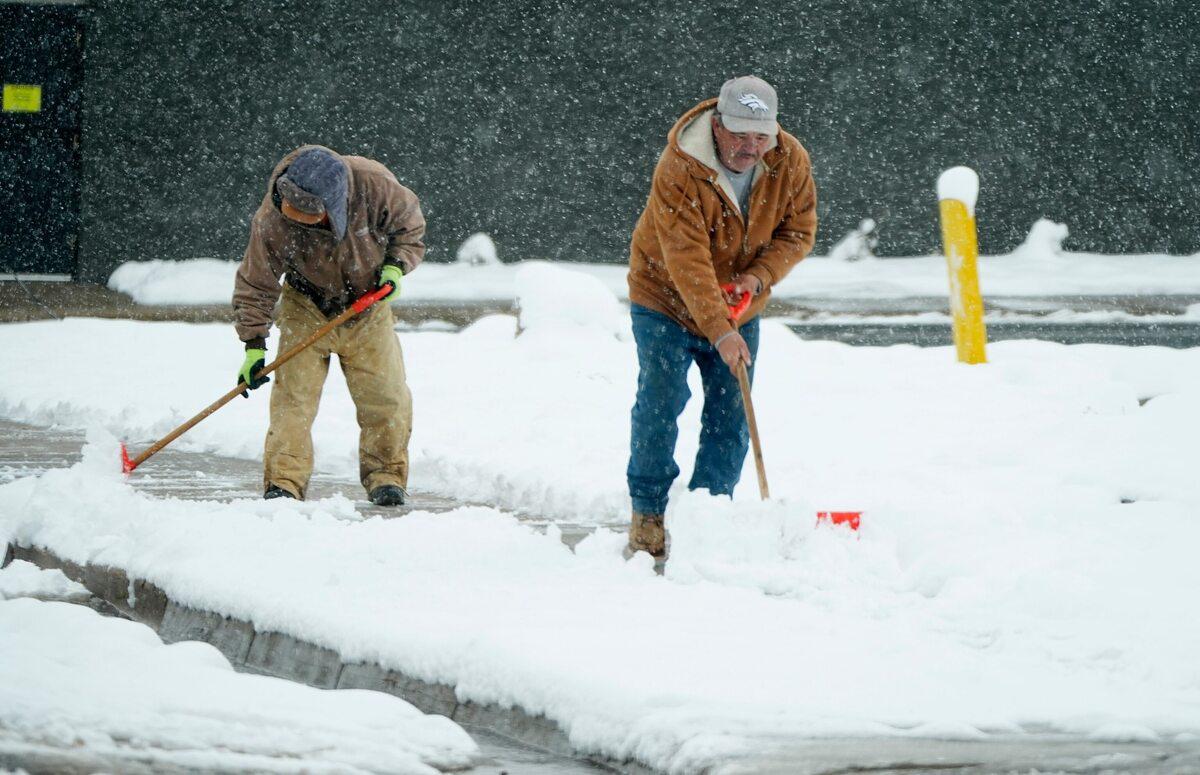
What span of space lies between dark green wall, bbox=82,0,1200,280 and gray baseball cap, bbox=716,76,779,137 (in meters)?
10.2

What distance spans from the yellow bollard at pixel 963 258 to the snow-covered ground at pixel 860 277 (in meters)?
5.77

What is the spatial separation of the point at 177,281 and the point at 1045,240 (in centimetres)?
850

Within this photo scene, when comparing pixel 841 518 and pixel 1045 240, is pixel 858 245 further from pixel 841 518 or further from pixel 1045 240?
pixel 841 518

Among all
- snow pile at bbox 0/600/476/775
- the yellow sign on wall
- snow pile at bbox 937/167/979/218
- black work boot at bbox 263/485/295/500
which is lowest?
snow pile at bbox 0/600/476/775

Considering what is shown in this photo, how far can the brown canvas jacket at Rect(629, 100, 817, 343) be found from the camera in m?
5.02

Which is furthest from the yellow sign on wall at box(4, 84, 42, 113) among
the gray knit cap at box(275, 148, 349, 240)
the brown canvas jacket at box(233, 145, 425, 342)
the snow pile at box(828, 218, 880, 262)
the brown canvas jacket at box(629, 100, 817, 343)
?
the brown canvas jacket at box(629, 100, 817, 343)

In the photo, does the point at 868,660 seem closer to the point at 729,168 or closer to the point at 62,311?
the point at 729,168

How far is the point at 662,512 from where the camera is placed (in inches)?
210

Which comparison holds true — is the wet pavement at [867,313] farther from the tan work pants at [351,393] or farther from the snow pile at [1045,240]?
the tan work pants at [351,393]

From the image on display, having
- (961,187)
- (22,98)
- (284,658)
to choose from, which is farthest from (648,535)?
(22,98)

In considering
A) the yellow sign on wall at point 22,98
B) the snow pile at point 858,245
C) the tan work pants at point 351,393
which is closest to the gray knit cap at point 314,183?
the tan work pants at point 351,393

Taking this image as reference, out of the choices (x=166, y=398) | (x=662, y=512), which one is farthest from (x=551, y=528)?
(x=166, y=398)

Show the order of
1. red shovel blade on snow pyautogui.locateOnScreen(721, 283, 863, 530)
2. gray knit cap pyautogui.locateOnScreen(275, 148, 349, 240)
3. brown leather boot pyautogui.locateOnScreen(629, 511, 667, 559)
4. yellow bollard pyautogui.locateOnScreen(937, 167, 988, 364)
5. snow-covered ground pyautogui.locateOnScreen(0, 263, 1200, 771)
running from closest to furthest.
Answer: snow-covered ground pyautogui.locateOnScreen(0, 263, 1200, 771)
red shovel blade on snow pyautogui.locateOnScreen(721, 283, 863, 530)
brown leather boot pyautogui.locateOnScreen(629, 511, 667, 559)
gray knit cap pyautogui.locateOnScreen(275, 148, 349, 240)
yellow bollard pyautogui.locateOnScreen(937, 167, 988, 364)

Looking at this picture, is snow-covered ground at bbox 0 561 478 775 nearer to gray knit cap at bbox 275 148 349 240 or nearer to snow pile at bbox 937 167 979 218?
gray knit cap at bbox 275 148 349 240
